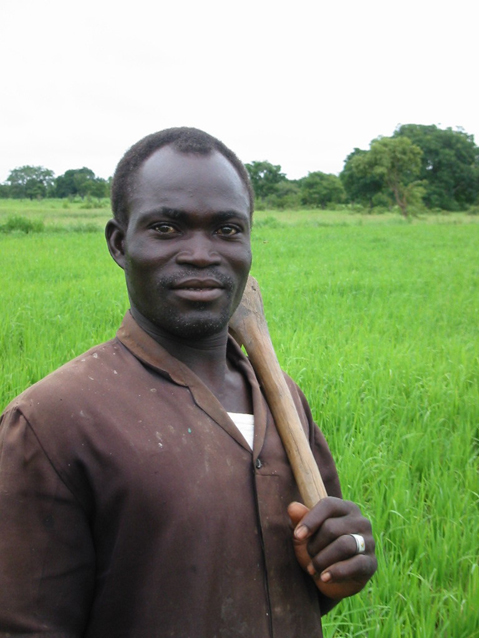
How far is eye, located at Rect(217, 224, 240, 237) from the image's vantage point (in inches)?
41.1

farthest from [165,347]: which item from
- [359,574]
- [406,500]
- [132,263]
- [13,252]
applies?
[13,252]

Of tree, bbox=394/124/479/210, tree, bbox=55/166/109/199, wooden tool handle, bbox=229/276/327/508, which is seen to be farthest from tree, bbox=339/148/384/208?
wooden tool handle, bbox=229/276/327/508

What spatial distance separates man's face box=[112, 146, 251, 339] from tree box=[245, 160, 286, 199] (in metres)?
54.5

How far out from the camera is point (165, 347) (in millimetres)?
1060

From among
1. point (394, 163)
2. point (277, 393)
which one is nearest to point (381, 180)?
point (394, 163)

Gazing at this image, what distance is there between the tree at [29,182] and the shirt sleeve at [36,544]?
62.8 meters

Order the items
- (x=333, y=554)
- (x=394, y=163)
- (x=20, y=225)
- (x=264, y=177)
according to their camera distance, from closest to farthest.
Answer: (x=333, y=554)
(x=20, y=225)
(x=394, y=163)
(x=264, y=177)

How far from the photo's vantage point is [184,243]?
1.00 meters

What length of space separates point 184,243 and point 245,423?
0.34 meters

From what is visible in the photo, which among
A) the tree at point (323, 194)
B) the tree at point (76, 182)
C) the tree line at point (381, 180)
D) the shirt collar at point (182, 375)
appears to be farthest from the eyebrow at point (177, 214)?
the tree at point (76, 182)

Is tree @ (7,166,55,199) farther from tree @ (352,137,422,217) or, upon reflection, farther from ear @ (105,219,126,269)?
ear @ (105,219,126,269)

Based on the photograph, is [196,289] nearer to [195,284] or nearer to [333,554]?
[195,284]

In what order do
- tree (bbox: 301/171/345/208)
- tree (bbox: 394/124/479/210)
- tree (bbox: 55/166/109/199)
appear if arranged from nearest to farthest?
1. tree (bbox: 394/124/479/210)
2. tree (bbox: 301/171/345/208)
3. tree (bbox: 55/166/109/199)

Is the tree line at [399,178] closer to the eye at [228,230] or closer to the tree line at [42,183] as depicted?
the tree line at [42,183]
